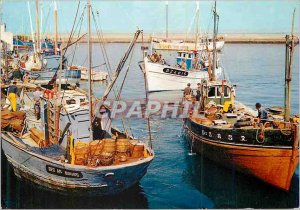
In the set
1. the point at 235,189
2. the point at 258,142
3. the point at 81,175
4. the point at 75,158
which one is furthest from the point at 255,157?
the point at 75,158

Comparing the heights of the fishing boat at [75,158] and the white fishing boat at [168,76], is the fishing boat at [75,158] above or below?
below

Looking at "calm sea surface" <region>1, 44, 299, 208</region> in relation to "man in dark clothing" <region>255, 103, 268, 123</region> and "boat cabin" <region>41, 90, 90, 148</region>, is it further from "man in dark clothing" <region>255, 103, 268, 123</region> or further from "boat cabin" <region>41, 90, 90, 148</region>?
"man in dark clothing" <region>255, 103, 268, 123</region>

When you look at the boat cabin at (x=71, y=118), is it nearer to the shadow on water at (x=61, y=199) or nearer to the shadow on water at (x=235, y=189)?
the shadow on water at (x=61, y=199)

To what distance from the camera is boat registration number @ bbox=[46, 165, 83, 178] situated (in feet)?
45.1

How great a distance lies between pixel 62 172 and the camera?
46.2 ft

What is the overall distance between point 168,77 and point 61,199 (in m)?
28.5

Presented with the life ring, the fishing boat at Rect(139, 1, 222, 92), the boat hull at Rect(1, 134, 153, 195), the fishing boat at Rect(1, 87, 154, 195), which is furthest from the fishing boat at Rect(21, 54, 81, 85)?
the boat hull at Rect(1, 134, 153, 195)

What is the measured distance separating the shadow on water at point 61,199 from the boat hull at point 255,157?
4391 millimetres

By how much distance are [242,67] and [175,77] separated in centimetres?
2842

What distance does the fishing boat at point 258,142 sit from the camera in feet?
48.0

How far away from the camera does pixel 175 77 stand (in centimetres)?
4178

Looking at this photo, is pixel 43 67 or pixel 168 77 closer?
pixel 43 67

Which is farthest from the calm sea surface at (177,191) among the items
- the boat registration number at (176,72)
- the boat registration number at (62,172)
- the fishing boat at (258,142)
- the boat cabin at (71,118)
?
the boat registration number at (176,72)

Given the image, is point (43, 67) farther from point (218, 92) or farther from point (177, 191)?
point (177, 191)
